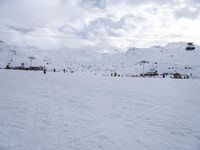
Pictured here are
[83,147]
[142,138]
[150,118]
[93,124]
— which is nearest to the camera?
[83,147]

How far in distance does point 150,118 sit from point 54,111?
4.08 m

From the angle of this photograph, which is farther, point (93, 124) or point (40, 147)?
point (93, 124)

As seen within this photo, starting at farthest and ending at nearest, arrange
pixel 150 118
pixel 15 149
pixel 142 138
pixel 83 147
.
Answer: pixel 150 118, pixel 142 138, pixel 83 147, pixel 15 149

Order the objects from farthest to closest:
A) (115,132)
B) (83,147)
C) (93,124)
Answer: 1. (93,124)
2. (115,132)
3. (83,147)

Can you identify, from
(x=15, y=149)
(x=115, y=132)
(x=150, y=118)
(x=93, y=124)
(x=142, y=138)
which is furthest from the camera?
(x=150, y=118)

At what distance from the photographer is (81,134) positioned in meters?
8.03

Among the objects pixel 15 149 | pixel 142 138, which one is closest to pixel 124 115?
pixel 142 138

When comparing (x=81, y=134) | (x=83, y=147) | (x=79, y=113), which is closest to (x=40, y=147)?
(x=83, y=147)

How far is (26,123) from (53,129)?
3.94 feet

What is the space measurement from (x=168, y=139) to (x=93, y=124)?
107 inches

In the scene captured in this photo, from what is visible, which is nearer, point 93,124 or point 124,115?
point 93,124

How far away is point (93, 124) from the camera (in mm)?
9523

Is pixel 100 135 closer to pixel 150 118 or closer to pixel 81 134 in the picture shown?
pixel 81 134

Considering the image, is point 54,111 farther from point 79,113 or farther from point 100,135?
point 100,135
